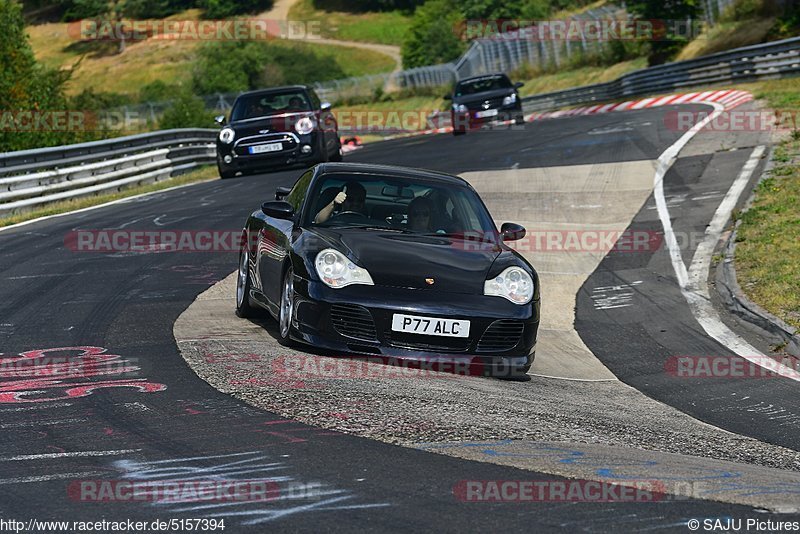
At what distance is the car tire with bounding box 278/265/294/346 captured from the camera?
27.4ft

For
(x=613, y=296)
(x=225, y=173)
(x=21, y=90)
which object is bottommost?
(x=613, y=296)

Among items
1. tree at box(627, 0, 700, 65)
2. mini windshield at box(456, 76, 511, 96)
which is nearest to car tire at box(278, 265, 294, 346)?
mini windshield at box(456, 76, 511, 96)

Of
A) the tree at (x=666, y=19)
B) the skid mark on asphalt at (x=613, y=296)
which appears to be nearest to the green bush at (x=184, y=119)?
the tree at (x=666, y=19)

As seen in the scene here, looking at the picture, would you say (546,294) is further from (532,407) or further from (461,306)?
(532,407)

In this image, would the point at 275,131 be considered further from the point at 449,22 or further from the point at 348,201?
the point at 449,22

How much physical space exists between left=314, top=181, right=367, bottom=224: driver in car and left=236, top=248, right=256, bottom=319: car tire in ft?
3.78

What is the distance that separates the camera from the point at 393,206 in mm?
9258

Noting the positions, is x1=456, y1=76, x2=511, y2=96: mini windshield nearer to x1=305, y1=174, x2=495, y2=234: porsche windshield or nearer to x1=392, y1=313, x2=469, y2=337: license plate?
x1=305, y1=174, x2=495, y2=234: porsche windshield

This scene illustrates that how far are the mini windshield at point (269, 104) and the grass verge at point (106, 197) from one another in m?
2.35

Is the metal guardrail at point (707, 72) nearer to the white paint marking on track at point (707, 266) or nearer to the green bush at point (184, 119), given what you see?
the white paint marking on track at point (707, 266)

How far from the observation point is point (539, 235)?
1551cm

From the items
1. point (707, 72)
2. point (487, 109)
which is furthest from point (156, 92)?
point (487, 109)

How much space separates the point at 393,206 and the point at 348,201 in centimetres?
35

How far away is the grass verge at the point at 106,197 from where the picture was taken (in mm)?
18962
